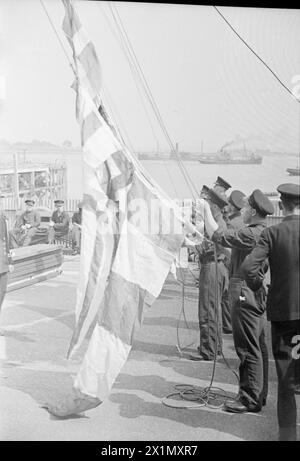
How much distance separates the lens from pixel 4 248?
555cm

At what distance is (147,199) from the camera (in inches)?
159

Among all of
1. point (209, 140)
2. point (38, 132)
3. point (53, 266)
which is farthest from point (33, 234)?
point (209, 140)

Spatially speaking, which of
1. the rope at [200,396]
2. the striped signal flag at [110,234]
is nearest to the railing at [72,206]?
the striped signal flag at [110,234]

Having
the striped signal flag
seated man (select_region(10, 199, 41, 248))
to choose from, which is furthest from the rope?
seated man (select_region(10, 199, 41, 248))

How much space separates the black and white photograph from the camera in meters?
3.58

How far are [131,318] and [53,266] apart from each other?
4.13m

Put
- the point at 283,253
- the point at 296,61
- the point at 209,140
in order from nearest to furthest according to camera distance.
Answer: the point at 283,253, the point at 296,61, the point at 209,140

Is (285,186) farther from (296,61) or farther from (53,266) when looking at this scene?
(53,266)

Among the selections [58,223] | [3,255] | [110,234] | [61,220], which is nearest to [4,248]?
[3,255]

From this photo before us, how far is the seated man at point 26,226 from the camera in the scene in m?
6.66

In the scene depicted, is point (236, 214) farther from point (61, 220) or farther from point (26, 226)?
point (26, 226)

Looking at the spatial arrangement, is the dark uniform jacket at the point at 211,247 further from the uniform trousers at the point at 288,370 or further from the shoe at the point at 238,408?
the uniform trousers at the point at 288,370

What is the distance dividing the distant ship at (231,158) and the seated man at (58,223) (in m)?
1.84

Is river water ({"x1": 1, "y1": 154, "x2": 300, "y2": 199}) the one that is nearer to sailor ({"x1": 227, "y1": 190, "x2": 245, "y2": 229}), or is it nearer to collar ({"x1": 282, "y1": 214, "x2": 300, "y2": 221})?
sailor ({"x1": 227, "y1": 190, "x2": 245, "y2": 229})
